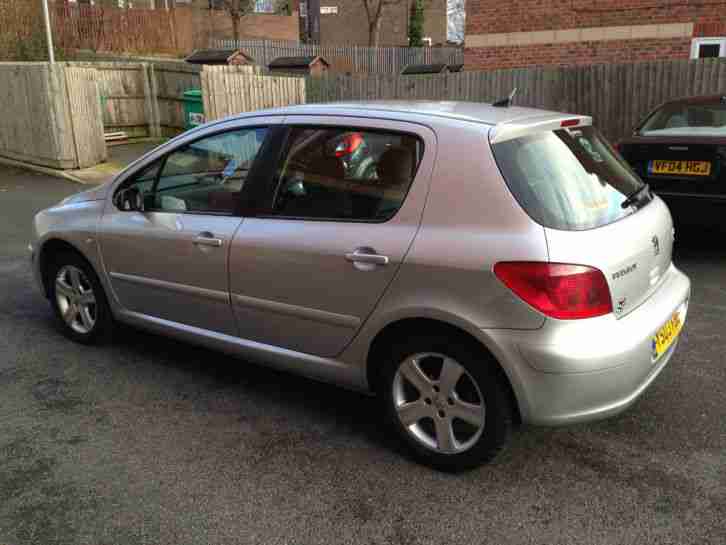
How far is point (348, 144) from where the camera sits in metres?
3.40

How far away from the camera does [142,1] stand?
128 ft

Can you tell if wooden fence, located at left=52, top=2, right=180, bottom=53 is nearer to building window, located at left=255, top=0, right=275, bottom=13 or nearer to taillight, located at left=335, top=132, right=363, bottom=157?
taillight, located at left=335, top=132, right=363, bottom=157

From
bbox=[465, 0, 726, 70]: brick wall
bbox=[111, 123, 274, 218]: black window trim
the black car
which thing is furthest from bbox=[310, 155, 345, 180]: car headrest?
bbox=[465, 0, 726, 70]: brick wall

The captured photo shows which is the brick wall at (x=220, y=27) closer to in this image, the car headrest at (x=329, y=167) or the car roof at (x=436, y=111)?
the car roof at (x=436, y=111)

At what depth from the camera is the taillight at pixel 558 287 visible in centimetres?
276

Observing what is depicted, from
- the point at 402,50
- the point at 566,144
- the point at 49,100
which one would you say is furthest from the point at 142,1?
the point at 566,144

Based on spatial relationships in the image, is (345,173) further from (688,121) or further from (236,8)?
(236,8)

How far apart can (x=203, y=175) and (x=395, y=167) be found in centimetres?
144

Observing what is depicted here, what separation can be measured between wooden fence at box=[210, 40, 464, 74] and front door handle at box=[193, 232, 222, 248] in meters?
32.0

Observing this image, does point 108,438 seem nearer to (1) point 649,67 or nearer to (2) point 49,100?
(2) point 49,100

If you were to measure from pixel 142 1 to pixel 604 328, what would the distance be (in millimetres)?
41566

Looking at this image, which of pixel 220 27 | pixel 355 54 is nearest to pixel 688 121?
pixel 355 54

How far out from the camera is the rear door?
3.15 metres

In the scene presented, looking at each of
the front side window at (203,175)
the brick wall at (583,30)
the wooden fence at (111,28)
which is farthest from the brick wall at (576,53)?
the wooden fence at (111,28)
